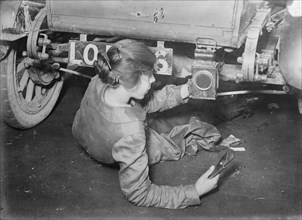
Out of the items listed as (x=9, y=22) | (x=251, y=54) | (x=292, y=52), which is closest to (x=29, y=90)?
(x=9, y=22)

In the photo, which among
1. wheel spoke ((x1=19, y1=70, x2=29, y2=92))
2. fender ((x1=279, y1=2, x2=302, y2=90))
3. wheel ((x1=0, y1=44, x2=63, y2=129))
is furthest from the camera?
wheel spoke ((x1=19, y1=70, x2=29, y2=92))

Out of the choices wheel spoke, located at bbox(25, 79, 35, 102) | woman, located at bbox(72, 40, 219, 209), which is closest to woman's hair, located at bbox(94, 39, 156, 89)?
woman, located at bbox(72, 40, 219, 209)

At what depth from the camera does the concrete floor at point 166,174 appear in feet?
8.04

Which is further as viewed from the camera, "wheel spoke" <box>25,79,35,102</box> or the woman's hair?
"wheel spoke" <box>25,79,35,102</box>

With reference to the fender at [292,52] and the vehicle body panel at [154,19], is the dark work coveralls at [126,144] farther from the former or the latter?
the fender at [292,52]

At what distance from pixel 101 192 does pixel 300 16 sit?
1656 millimetres

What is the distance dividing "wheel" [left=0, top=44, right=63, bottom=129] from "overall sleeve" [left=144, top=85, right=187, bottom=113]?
1017 millimetres

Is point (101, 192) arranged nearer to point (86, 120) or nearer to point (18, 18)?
point (86, 120)

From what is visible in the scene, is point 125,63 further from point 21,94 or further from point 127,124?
point 21,94

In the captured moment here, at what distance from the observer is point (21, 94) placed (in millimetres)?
3150

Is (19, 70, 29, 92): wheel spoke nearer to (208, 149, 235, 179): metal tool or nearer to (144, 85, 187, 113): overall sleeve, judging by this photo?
(144, 85, 187, 113): overall sleeve

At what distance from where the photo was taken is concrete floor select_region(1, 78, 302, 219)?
8.04 ft

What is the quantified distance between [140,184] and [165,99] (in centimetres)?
80

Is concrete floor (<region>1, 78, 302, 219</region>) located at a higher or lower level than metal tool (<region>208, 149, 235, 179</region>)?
lower
